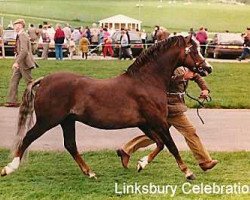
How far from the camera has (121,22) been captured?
4162 centimetres

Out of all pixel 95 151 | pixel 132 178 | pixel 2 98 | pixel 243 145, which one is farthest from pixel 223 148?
pixel 2 98

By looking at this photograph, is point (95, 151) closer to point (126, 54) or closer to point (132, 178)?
point (132, 178)

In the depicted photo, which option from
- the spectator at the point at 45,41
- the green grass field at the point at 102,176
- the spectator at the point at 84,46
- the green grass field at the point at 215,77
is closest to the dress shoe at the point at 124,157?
the green grass field at the point at 102,176

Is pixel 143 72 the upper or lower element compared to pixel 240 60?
upper

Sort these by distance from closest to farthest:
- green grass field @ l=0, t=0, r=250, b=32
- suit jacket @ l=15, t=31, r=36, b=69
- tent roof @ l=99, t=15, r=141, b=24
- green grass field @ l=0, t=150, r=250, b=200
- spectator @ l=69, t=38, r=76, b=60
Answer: green grass field @ l=0, t=150, r=250, b=200, suit jacket @ l=15, t=31, r=36, b=69, green grass field @ l=0, t=0, r=250, b=32, spectator @ l=69, t=38, r=76, b=60, tent roof @ l=99, t=15, r=141, b=24

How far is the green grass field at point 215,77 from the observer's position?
59.0 ft

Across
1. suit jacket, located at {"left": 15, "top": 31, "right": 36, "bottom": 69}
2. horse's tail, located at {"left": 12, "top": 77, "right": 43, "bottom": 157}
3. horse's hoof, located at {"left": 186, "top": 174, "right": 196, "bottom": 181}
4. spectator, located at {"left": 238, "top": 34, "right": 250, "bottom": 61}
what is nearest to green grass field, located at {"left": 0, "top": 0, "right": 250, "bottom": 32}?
spectator, located at {"left": 238, "top": 34, "right": 250, "bottom": 61}

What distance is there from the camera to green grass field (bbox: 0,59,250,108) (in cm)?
1799

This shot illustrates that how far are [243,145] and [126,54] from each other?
74.6 feet

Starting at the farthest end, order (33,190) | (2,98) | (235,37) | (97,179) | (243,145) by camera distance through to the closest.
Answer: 1. (235,37)
2. (2,98)
3. (243,145)
4. (97,179)
5. (33,190)

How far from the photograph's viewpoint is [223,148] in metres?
12.3

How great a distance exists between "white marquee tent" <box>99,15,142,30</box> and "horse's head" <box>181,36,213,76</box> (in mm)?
30316

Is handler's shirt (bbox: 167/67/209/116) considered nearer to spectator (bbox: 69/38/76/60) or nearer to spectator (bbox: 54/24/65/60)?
spectator (bbox: 54/24/65/60)

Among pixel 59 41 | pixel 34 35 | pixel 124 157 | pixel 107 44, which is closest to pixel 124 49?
pixel 107 44
